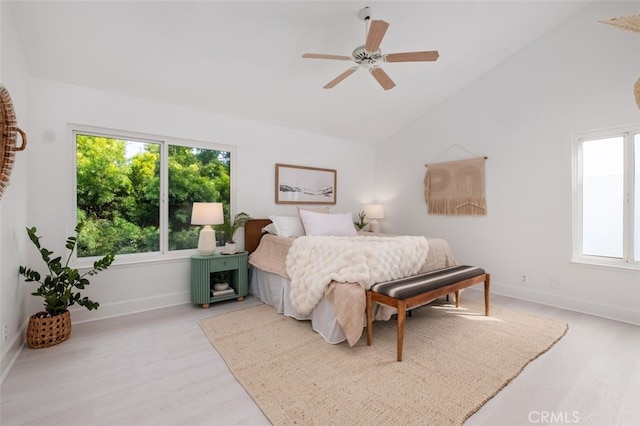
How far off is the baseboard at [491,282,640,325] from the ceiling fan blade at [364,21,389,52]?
3.39 m

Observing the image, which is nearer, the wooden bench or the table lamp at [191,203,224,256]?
the wooden bench

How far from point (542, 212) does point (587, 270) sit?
29.9 inches

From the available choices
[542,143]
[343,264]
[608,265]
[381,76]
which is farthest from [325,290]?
[542,143]

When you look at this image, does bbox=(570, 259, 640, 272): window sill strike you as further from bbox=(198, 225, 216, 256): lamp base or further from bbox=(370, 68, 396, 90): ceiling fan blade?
bbox=(198, 225, 216, 256): lamp base

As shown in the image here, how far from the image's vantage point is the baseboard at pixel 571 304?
287cm

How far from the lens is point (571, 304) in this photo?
3.21m

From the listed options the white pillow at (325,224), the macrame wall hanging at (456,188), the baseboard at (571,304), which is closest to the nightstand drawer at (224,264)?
the white pillow at (325,224)

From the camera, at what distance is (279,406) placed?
5.33 feet

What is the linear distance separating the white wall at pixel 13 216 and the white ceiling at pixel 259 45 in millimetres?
231

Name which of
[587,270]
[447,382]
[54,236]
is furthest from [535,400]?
[54,236]

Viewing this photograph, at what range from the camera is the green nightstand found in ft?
10.4

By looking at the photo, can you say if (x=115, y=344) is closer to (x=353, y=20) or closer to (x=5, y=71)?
(x=5, y=71)

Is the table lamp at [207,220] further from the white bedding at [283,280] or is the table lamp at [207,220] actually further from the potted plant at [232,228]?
the white bedding at [283,280]

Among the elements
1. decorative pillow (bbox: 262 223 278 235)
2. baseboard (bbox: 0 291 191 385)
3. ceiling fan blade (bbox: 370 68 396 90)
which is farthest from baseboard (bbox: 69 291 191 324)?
ceiling fan blade (bbox: 370 68 396 90)
